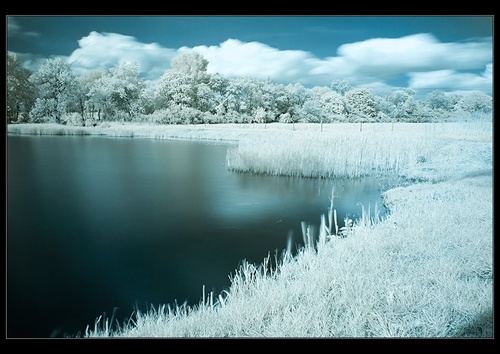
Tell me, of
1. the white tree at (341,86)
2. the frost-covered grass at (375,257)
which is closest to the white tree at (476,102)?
the frost-covered grass at (375,257)

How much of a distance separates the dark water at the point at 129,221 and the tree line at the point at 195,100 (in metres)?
0.30

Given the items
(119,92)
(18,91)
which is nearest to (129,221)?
(119,92)

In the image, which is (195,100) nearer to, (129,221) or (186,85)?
(186,85)

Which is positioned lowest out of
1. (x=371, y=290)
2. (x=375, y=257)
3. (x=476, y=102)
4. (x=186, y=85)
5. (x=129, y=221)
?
(x=371, y=290)

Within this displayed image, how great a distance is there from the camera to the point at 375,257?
366 cm

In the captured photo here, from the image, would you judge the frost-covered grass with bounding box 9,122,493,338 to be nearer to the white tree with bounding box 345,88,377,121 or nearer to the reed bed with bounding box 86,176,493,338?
the reed bed with bounding box 86,176,493,338

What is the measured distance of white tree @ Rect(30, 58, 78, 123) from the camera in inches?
158

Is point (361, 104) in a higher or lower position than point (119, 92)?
lower

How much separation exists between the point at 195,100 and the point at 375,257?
7.51 feet

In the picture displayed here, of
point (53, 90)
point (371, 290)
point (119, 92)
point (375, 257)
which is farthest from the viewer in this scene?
point (119, 92)

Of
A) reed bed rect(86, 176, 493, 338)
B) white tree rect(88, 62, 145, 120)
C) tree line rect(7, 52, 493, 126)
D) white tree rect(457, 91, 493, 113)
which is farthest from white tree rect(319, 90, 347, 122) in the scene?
white tree rect(88, 62, 145, 120)

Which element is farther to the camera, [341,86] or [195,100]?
[195,100]
